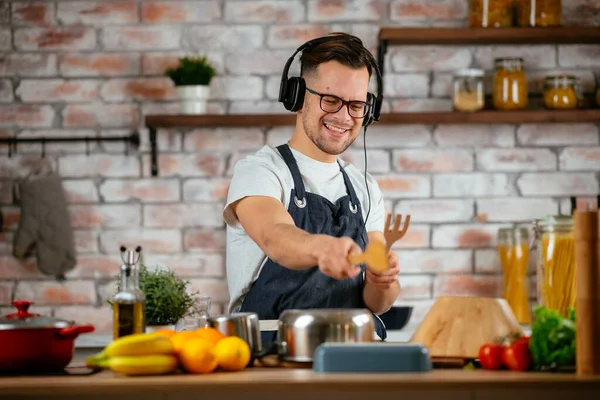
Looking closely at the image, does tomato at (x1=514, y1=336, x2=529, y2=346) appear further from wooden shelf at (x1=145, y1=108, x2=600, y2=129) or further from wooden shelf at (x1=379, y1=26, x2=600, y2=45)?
wooden shelf at (x1=379, y1=26, x2=600, y2=45)

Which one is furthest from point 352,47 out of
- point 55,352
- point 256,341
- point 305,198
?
point 55,352

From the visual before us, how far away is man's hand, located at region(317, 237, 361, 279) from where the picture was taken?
1649 mm

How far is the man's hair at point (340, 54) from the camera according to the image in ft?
7.94

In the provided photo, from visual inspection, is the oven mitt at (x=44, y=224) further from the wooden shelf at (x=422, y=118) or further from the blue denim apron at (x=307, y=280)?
the blue denim apron at (x=307, y=280)

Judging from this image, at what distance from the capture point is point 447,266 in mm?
3566

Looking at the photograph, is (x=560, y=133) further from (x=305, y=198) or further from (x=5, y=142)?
(x=5, y=142)

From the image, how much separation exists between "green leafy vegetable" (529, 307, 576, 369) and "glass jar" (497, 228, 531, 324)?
5.95 ft

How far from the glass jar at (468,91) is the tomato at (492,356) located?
1919 millimetres

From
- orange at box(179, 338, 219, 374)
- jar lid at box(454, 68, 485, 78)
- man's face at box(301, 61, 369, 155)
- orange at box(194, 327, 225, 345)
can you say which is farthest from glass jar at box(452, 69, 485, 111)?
orange at box(179, 338, 219, 374)

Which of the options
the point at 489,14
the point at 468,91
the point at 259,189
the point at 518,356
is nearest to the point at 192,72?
the point at 468,91

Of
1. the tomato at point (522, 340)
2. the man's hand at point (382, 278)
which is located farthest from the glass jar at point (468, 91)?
the tomato at point (522, 340)

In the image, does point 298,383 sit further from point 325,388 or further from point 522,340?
point 522,340

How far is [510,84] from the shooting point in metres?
3.48

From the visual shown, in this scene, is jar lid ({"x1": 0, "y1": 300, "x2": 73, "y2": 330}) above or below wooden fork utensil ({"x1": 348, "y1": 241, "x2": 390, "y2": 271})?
below
